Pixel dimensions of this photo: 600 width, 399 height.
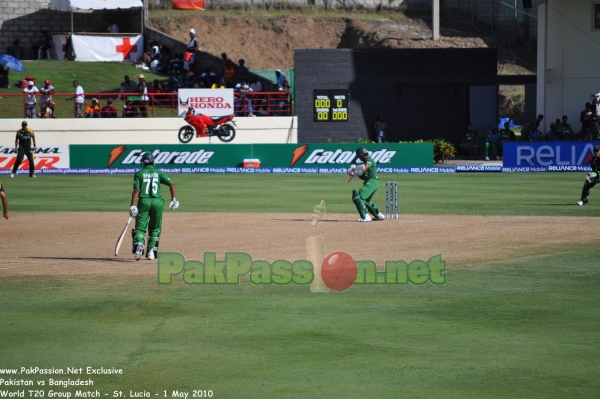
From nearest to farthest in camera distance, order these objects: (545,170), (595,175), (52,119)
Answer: (595,175) → (545,170) → (52,119)

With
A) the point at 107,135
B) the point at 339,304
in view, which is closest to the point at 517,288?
the point at 339,304

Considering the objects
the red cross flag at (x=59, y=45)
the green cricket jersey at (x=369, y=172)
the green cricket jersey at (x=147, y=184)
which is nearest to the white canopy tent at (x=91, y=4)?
the red cross flag at (x=59, y=45)

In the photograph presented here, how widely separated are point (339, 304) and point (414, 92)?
114 ft

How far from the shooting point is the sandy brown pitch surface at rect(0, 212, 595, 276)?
1697cm

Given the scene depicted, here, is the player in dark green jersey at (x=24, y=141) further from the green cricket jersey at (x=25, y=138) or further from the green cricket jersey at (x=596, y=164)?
the green cricket jersey at (x=596, y=164)

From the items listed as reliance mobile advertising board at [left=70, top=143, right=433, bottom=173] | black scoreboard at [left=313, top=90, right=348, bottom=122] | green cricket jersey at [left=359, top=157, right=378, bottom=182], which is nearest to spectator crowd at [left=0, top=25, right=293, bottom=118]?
black scoreboard at [left=313, top=90, right=348, bottom=122]

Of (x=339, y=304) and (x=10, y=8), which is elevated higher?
(x=10, y=8)

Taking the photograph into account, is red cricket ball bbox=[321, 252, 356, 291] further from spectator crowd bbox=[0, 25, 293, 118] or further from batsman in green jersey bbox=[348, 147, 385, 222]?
spectator crowd bbox=[0, 25, 293, 118]

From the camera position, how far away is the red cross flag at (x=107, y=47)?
177 feet

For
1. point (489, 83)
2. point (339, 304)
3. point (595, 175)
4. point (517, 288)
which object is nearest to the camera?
point (339, 304)

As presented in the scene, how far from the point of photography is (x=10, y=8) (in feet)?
180

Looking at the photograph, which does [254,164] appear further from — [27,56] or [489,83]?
[27,56]

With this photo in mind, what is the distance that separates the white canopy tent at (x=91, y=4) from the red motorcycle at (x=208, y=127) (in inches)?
538

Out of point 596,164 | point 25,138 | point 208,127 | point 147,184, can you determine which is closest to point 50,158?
point 25,138
